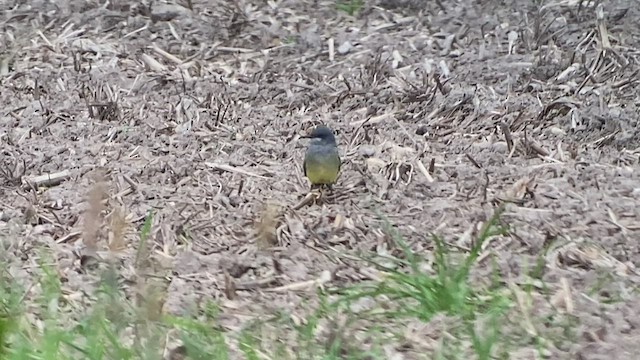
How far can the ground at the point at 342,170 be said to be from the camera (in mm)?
3059

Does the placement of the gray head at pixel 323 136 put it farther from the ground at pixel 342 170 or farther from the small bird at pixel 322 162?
the ground at pixel 342 170

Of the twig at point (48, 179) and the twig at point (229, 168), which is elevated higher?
the twig at point (229, 168)

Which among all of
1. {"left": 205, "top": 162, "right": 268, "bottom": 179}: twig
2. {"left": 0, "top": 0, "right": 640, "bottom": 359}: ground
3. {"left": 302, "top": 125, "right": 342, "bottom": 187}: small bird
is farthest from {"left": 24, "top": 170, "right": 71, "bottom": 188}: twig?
{"left": 302, "top": 125, "right": 342, "bottom": 187}: small bird

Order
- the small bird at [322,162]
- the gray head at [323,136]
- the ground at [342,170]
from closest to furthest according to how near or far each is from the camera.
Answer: the ground at [342,170] < the small bird at [322,162] < the gray head at [323,136]

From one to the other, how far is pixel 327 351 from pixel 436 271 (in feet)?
2.10

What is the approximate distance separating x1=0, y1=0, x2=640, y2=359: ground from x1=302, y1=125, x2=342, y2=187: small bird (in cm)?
10

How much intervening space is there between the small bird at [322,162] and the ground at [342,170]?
102 mm

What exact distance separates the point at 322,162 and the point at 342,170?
39 cm

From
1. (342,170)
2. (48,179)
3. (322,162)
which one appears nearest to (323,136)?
(322,162)

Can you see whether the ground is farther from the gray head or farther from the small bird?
the gray head

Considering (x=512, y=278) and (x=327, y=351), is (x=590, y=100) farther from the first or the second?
(x=327, y=351)

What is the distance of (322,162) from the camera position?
155 inches

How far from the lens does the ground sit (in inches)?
120

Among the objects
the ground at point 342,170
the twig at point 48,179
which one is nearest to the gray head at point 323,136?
the ground at point 342,170
